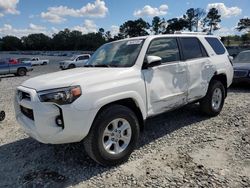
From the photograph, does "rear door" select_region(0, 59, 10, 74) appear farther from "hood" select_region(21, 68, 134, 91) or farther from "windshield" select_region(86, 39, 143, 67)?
"hood" select_region(21, 68, 134, 91)

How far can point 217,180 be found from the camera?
3482mm

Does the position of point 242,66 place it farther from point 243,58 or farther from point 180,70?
point 180,70

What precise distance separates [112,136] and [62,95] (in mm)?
972

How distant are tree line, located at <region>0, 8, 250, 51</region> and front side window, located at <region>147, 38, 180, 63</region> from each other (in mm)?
80711

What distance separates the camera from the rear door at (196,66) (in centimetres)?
530

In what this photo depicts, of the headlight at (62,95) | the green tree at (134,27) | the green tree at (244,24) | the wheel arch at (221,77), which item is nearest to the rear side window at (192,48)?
the wheel arch at (221,77)

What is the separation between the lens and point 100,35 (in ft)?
365

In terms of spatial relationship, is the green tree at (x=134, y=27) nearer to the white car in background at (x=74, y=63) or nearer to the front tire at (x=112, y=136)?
the white car in background at (x=74, y=63)

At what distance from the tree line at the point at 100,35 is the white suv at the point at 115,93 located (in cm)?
A: 8075

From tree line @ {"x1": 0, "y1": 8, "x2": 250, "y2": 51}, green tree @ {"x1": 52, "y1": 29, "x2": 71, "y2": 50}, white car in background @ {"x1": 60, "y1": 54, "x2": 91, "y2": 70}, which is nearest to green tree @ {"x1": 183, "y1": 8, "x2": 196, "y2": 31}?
tree line @ {"x1": 0, "y1": 8, "x2": 250, "y2": 51}

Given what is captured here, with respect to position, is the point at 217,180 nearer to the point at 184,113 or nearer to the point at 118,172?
the point at 118,172

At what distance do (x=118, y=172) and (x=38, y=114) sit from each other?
4.42ft

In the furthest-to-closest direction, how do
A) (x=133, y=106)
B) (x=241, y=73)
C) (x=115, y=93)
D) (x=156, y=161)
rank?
(x=241, y=73) → (x=133, y=106) → (x=156, y=161) → (x=115, y=93)

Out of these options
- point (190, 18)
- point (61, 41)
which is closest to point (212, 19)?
point (190, 18)
